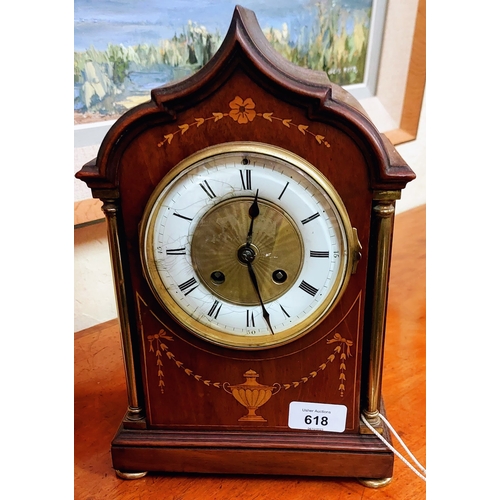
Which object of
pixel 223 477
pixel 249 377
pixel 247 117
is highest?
pixel 247 117

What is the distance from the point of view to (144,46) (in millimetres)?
1030

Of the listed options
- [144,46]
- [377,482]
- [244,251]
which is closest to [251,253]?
[244,251]

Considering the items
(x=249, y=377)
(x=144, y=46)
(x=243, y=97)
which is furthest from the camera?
(x=144, y=46)

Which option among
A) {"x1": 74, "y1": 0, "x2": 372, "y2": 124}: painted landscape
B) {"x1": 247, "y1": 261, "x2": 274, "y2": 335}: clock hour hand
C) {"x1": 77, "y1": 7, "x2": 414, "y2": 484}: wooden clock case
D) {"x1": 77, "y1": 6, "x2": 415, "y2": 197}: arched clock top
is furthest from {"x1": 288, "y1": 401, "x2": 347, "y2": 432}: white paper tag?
{"x1": 74, "y1": 0, "x2": 372, "y2": 124}: painted landscape

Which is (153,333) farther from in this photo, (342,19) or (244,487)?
(342,19)

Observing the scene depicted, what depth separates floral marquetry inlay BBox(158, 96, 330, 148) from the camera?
63 cm

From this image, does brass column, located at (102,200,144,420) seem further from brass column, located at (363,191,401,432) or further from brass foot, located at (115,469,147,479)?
brass column, located at (363,191,401,432)

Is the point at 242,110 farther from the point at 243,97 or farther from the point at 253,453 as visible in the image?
the point at 253,453

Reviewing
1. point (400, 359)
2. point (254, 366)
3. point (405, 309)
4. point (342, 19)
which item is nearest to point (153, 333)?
point (254, 366)

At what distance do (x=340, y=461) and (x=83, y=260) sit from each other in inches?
25.3

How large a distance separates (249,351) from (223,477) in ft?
0.62

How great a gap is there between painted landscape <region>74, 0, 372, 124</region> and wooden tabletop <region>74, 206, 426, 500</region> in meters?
0.45

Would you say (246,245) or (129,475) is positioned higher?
(246,245)

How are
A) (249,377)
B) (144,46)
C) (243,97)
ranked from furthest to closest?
(144,46) → (249,377) → (243,97)
